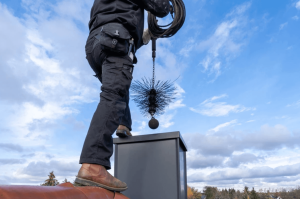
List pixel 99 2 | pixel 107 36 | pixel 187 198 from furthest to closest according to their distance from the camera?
pixel 187 198, pixel 99 2, pixel 107 36

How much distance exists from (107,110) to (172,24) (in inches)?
59.6

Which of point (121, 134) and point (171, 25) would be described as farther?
point (171, 25)

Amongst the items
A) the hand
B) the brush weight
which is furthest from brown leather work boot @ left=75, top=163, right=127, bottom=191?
the hand

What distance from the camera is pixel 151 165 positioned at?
1.96m

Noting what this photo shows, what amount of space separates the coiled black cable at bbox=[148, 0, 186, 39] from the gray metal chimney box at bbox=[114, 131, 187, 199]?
111 centimetres

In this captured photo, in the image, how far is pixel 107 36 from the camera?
1.49 metres

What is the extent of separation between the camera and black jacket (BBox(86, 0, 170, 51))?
1588mm

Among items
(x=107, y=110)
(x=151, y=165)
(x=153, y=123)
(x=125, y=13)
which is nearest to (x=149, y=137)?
(x=151, y=165)

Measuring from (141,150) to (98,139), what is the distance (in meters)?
0.76

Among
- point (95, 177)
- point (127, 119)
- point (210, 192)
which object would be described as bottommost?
point (210, 192)

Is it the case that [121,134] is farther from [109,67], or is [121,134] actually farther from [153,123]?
[109,67]

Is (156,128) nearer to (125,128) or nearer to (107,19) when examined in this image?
(125,128)

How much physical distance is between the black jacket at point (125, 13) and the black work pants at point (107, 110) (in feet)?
0.65

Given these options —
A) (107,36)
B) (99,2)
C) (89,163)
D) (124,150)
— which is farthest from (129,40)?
(124,150)
